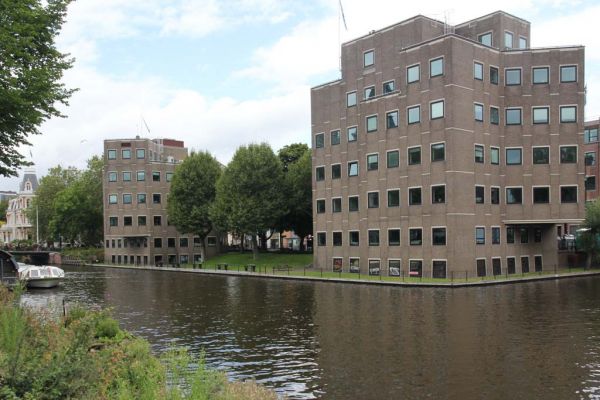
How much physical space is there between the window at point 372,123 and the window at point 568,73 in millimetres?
19157

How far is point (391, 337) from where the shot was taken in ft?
77.4

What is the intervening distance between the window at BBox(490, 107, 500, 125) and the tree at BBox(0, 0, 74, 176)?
135ft

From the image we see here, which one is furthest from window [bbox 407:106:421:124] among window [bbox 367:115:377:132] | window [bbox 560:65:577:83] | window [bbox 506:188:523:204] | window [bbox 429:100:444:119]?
window [bbox 560:65:577:83]

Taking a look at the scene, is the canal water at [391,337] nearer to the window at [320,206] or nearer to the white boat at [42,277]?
the white boat at [42,277]

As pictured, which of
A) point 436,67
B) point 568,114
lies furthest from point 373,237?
point 568,114

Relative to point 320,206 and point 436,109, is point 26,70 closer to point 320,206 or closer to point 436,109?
point 436,109

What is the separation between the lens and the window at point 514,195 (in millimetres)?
53938

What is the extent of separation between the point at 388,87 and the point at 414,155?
8.89 meters

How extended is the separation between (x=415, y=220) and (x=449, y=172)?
19.6ft

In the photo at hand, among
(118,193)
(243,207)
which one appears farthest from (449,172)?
(118,193)

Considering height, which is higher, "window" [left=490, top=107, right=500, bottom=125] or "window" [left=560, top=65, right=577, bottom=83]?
"window" [left=560, top=65, right=577, bottom=83]

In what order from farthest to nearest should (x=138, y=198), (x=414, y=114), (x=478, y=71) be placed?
(x=138, y=198), (x=414, y=114), (x=478, y=71)

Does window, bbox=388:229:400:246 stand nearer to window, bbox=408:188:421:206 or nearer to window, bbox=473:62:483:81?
window, bbox=408:188:421:206

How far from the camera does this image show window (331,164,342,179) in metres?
62.4
